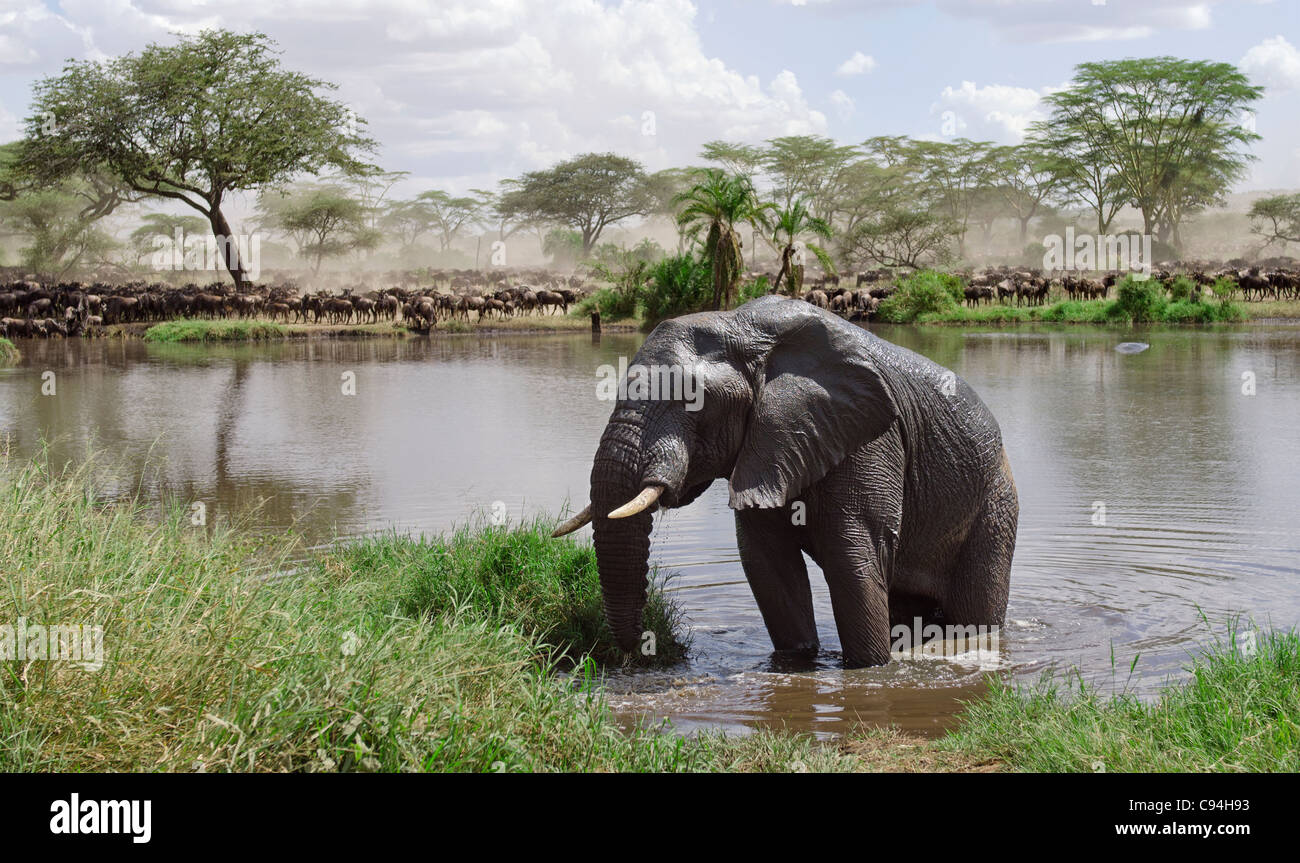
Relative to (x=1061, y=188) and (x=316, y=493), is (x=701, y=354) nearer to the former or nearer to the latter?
(x=316, y=493)

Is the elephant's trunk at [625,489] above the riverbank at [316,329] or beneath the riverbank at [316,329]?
beneath

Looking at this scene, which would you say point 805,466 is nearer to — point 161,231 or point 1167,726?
point 1167,726

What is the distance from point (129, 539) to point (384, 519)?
3950mm

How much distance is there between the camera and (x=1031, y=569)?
863cm

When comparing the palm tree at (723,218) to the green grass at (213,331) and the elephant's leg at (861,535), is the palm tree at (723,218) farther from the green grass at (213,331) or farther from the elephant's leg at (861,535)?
the elephant's leg at (861,535)

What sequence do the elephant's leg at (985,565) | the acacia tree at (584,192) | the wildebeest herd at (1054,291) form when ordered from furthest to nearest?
the acacia tree at (584,192) → the wildebeest herd at (1054,291) → the elephant's leg at (985,565)

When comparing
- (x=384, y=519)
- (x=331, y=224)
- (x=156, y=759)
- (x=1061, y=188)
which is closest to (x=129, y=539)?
(x=156, y=759)

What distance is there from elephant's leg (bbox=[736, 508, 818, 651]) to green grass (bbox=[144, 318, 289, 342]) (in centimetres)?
3290

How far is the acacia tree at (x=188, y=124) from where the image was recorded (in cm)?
4484

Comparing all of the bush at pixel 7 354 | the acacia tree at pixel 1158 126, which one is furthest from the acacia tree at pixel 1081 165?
the bush at pixel 7 354
